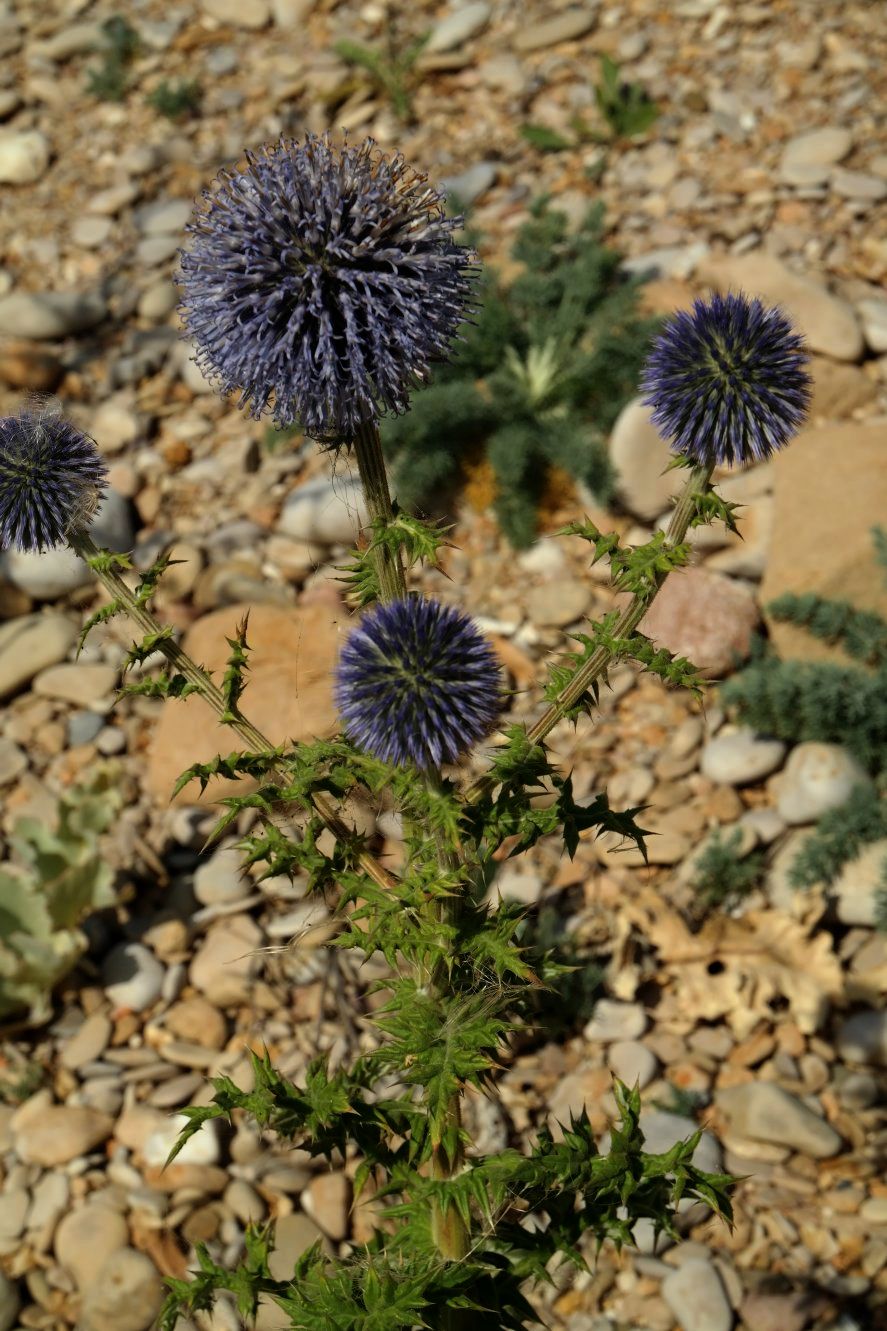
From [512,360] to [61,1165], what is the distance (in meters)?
4.51

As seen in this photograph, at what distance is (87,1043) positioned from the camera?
511 cm

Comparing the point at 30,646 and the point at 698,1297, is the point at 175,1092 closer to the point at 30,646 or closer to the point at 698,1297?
the point at 698,1297

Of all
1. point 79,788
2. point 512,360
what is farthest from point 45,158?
point 79,788

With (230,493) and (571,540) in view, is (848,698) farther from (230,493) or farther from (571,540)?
(230,493)

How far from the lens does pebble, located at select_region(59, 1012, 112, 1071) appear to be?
507 centimetres

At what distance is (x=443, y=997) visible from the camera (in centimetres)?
288

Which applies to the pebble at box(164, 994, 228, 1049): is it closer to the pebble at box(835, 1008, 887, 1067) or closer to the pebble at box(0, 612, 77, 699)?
the pebble at box(0, 612, 77, 699)

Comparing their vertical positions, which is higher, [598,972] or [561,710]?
[598,972]

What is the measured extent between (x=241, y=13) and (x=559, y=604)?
5993 millimetres

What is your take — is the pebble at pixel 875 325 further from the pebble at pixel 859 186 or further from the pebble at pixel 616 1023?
the pebble at pixel 616 1023

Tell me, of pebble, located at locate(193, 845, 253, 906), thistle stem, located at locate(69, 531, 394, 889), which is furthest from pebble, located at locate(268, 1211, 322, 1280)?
thistle stem, located at locate(69, 531, 394, 889)

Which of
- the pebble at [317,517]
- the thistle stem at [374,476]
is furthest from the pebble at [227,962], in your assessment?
the thistle stem at [374,476]

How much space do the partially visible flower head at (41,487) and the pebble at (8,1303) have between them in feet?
9.36

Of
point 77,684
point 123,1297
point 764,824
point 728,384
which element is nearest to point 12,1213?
point 123,1297
